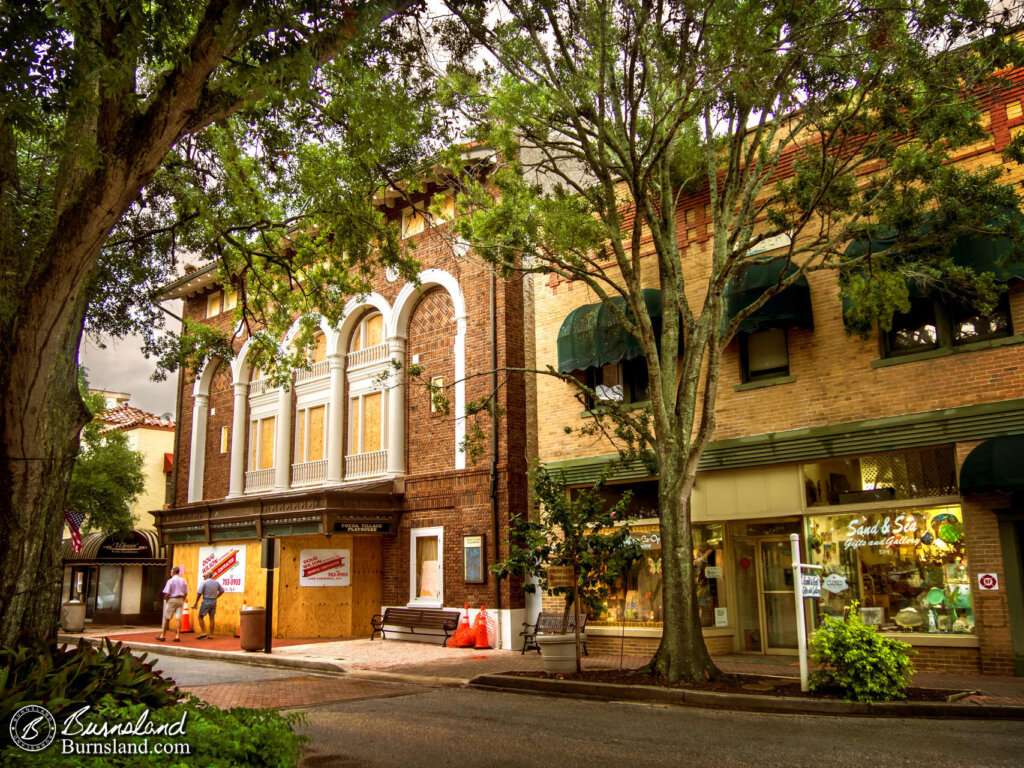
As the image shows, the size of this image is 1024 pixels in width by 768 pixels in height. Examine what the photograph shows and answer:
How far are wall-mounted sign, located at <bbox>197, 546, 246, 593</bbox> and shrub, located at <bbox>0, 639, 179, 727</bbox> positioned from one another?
60.0ft

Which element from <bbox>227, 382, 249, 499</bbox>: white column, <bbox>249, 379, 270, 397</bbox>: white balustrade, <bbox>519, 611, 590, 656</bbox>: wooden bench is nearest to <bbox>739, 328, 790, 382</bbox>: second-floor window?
<bbox>519, 611, 590, 656</bbox>: wooden bench

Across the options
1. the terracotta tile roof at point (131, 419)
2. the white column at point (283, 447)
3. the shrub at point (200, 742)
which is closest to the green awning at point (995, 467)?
the shrub at point (200, 742)

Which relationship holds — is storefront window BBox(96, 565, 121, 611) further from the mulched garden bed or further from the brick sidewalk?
the mulched garden bed

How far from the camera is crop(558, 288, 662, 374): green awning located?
17.0m

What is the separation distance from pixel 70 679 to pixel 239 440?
21.8 metres

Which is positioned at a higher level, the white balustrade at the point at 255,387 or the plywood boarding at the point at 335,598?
the white balustrade at the point at 255,387

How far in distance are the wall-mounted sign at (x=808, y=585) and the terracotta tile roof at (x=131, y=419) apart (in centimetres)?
3651

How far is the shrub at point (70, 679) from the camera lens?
5.75m

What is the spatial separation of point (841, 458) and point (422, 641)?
10697 millimetres

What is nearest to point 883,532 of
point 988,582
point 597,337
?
point 988,582

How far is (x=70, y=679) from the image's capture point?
21.5 ft

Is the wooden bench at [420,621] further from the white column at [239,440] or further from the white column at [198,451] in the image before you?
the white column at [198,451]

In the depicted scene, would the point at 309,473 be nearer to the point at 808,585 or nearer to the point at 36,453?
the point at 808,585

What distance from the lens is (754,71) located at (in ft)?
37.1
